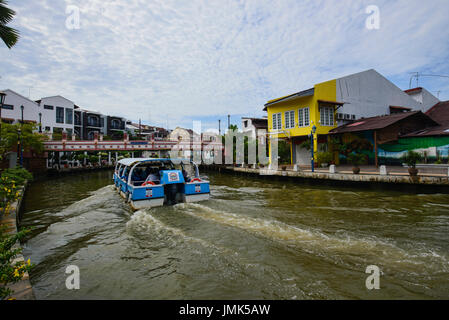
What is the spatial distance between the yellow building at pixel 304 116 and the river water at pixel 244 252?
14301 mm

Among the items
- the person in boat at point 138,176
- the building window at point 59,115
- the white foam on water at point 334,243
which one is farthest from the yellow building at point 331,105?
the building window at point 59,115

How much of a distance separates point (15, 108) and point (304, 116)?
36.9 metres

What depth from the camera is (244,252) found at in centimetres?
505

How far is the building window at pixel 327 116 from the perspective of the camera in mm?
22422

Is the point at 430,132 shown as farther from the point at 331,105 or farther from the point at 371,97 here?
the point at 371,97

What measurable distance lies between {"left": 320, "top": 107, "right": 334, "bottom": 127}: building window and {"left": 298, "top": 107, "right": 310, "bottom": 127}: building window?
125 cm

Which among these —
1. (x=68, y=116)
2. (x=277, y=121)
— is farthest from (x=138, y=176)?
(x=68, y=116)

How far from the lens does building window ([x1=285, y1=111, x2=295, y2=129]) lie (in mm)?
24172

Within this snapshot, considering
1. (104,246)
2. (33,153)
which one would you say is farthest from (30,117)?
(104,246)

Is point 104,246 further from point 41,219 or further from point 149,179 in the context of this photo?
point 41,219

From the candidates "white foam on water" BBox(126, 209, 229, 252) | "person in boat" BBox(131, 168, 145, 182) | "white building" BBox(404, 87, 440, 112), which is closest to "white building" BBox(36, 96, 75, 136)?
"person in boat" BBox(131, 168, 145, 182)

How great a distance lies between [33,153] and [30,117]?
1091cm

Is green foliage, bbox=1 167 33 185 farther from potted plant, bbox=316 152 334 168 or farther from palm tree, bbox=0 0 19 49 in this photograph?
potted plant, bbox=316 152 334 168

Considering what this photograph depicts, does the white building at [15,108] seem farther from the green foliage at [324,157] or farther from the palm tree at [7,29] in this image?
the green foliage at [324,157]
